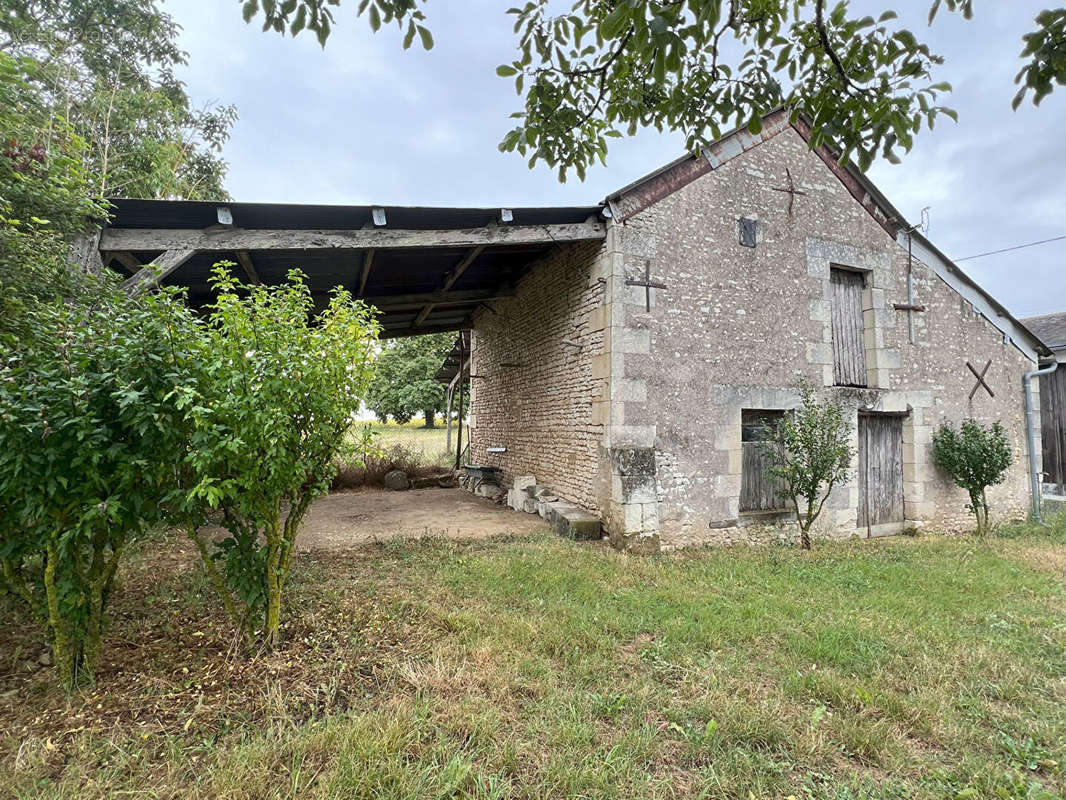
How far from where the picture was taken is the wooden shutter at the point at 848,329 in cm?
786

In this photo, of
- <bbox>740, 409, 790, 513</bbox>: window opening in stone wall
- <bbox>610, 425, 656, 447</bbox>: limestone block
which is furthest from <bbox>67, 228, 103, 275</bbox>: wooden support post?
<bbox>740, 409, 790, 513</bbox>: window opening in stone wall

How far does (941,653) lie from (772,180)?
21.6ft

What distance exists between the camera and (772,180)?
738 cm

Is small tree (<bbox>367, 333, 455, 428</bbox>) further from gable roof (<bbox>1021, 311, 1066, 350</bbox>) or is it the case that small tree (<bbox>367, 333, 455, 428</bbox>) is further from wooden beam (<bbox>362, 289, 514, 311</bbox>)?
gable roof (<bbox>1021, 311, 1066, 350</bbox>)

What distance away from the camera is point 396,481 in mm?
11109

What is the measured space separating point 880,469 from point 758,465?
2730 mm

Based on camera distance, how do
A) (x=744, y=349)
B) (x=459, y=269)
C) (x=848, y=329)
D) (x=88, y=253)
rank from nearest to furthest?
(x=88, y=253) < (x=744, y=349) < (x=459, y=269) < (x=848, y=329)

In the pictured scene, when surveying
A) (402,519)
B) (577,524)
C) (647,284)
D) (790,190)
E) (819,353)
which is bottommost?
A: (402,519)

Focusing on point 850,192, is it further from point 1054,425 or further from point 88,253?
point 88,253

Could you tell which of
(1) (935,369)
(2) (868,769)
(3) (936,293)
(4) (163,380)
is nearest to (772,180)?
(3) (936,293)

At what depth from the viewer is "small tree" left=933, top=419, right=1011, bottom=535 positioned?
25.3 ft

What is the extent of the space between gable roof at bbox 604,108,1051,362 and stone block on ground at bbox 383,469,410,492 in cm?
767

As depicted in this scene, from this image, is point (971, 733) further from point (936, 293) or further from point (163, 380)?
point (936, 293)

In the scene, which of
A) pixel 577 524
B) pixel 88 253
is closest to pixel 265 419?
pixel 88 253
